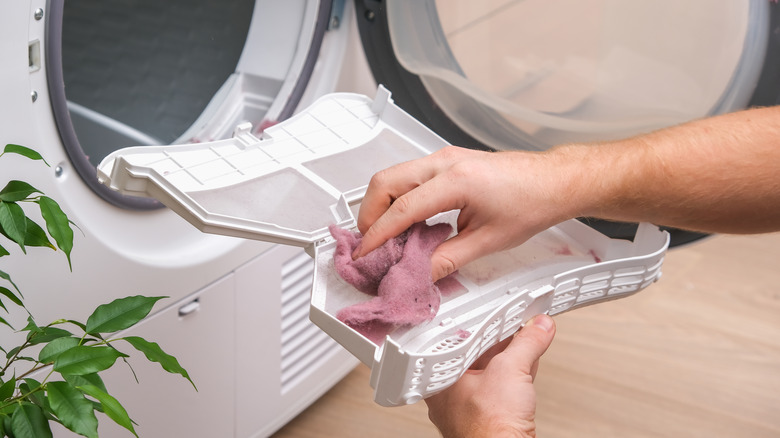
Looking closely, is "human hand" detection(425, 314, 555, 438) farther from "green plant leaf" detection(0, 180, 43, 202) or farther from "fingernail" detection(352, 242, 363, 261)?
"green plant leaf" detection(0, 180, 43, 202)

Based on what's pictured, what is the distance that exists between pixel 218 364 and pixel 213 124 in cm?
34

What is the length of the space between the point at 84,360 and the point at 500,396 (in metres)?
0.37

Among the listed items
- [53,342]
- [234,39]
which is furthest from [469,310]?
[234,39]

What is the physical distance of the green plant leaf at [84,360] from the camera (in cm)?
52

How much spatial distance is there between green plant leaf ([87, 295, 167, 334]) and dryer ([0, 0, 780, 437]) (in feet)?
0.73

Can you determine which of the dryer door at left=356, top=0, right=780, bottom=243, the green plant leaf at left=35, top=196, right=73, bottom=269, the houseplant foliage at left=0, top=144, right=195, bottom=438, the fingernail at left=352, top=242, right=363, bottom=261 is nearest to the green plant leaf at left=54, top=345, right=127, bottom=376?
the houseplant foliage at left=0, top=144, right=195, bottom=438

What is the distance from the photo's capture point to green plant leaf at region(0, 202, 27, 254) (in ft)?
1.96

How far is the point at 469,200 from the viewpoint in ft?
2.36

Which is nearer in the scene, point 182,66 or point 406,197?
point 406,197

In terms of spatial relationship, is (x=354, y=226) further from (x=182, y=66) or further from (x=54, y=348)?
(x=182, y=66)

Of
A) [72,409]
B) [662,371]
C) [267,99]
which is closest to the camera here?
[72,409]

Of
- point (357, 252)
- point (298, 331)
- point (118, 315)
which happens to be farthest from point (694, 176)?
point (298, 331)

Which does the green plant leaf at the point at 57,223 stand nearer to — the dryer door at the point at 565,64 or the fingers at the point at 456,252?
the fingers at the point at 456,252

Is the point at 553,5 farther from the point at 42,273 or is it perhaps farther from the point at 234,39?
the point at 42,273
